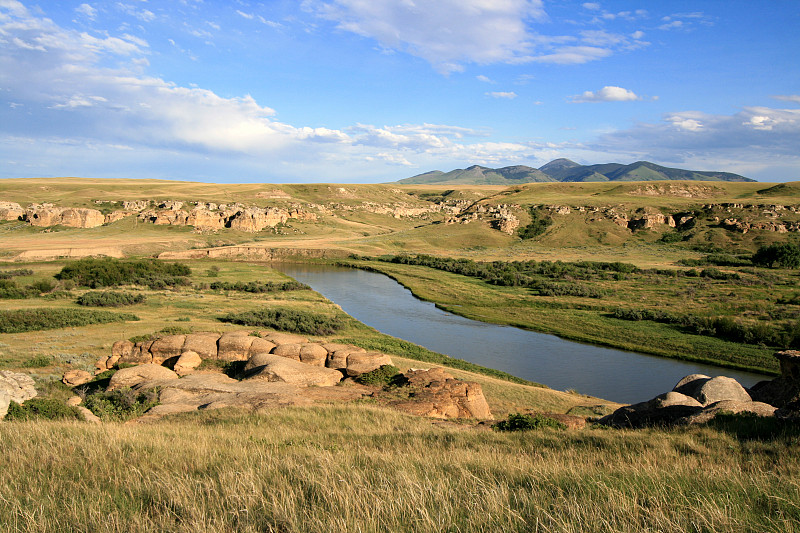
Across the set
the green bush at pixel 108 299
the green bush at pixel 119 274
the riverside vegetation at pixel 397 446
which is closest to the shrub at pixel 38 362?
the riverside vegetation at pixel 397 446

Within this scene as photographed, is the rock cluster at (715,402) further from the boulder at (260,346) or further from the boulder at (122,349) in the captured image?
the boulder at (122,349)

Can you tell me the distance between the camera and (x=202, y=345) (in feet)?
64.2

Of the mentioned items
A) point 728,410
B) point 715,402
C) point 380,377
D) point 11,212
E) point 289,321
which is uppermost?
point 11,212

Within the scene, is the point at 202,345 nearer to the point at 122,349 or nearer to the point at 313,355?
the point at 122,349

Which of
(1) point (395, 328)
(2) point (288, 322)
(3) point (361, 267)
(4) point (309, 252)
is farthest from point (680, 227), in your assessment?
(2) point (288, 322)

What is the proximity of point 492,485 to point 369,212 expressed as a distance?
125893mm

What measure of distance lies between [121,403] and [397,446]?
10.0 metres

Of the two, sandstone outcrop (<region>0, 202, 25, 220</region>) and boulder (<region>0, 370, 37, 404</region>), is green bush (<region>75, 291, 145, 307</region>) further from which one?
sandstone outcrop (<region>0, 202, 25, 220</region>)

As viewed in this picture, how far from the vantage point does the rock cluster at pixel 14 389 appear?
1106 centimetres

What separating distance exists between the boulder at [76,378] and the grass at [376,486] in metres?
10.4

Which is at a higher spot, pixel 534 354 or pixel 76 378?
pixel 76 378

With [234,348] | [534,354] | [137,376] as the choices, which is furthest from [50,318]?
[534,354]

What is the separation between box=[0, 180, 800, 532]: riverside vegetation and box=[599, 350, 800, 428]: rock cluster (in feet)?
5.13

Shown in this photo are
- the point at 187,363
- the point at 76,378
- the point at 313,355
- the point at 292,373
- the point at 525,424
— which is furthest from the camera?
the point at 313,355
